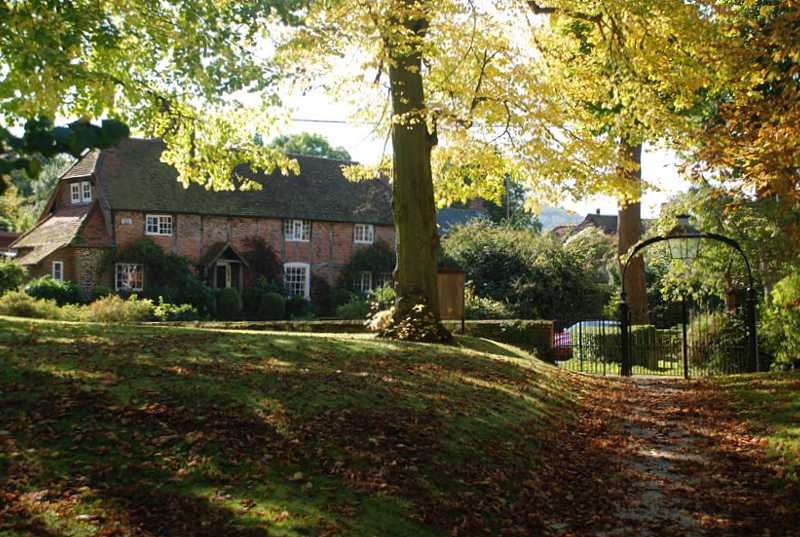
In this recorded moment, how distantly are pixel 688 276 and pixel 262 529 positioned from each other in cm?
2139

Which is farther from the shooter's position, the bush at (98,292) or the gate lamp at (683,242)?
the bush at (98,292)

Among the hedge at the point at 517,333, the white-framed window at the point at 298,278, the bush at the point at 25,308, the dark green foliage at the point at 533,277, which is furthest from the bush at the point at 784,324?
the white-framed window at the point at 298,278

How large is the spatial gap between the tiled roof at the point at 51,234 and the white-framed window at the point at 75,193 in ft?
1.59

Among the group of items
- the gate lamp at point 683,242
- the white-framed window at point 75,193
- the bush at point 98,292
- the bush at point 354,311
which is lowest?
the bush at point 354,311

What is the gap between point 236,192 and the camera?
1703 inches

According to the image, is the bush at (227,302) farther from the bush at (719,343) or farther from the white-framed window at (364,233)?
the bush at (719,343)

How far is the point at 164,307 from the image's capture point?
27.4 m

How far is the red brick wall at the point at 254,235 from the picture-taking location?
3922 cm

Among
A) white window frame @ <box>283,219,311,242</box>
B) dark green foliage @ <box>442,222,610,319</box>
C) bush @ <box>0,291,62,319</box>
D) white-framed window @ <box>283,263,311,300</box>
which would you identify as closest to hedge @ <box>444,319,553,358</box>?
dark green foliage @ <box>442,222,610,319</box>

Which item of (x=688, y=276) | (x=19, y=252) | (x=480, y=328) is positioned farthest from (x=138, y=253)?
(x=688, y=276)

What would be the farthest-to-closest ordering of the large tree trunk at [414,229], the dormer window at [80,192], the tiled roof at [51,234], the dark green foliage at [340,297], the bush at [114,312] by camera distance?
the dark green foliage at [340,297], the dormer window at [80,192], the tiled roof at [51,234], the bush at [114,312], the large tree trunk at [414,229]

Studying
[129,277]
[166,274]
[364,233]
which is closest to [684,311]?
[166,274]

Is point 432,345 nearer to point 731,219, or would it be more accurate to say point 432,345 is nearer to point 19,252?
point 731,219

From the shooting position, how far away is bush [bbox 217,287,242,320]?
37.5 meters
